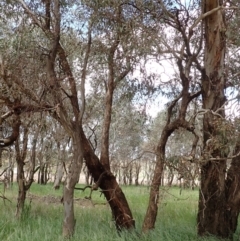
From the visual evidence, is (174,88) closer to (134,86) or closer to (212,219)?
(134,86)

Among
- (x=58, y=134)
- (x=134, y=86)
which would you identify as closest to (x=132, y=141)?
(x=58, y=134)

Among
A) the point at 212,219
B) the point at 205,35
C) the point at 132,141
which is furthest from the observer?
the point at 132,141

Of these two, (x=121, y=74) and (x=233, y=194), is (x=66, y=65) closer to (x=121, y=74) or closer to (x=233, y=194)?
(x=121, y=74)

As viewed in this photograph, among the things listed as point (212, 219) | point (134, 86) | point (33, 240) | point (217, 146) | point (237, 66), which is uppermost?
point (237, 66)

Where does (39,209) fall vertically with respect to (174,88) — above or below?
below

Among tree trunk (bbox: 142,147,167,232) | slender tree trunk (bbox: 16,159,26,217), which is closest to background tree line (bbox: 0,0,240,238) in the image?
tree trunk (bbox: 142,147,167,232)

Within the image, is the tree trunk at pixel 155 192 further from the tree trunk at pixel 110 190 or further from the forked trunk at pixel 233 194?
the forked trunk at pixel 233 194

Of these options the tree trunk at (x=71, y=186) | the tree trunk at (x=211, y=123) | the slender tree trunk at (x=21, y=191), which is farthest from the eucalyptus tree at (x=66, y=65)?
the slender tree trunk at (x=21, y=191)

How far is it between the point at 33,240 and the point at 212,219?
2.97m

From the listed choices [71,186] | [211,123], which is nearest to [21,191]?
[71,186]

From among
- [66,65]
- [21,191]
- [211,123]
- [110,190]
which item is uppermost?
[66,65]

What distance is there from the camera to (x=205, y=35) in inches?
310

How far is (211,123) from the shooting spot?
269 inches

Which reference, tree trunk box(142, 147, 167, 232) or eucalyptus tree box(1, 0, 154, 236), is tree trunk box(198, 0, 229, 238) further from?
eucalyptus tree box(1, 0, 154, 236)
